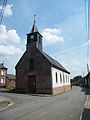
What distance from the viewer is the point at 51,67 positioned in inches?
949

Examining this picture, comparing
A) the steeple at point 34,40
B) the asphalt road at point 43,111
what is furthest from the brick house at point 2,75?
the asphalt road at point 43,111

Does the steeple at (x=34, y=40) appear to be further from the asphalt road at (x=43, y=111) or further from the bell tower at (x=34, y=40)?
the asphalt road at (x=43, y=111)

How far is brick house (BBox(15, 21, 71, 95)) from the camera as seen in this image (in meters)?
24.1

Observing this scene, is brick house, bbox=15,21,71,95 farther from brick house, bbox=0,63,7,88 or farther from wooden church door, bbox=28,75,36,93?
brick house, bbox=0,63,7,88

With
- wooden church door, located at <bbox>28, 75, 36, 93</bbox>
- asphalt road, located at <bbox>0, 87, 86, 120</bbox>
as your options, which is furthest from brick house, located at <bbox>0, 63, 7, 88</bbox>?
asphalt road, located at <bbox>0, 87, 86, 120</bbox>

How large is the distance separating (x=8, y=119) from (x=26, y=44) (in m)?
20.4

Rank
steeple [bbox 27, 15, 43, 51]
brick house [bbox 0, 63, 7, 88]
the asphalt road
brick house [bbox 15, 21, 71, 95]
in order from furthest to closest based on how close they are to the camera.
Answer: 1. brick house [bbox 0, 63, 7, 88]
2. steeple [bbox 27, 15, 43, 51]
3. brick house [bbox 15, 21, 71, 95]
4. the asphalt road

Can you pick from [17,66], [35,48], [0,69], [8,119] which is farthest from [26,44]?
[0,69]

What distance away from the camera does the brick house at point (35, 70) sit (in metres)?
A: 24.1

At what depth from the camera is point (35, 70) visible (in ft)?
83.7

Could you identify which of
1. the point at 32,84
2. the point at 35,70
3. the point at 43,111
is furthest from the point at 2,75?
the point at 43,111

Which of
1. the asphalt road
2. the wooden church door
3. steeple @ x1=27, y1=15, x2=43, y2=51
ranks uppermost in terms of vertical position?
steeple @ x1=27, y1=15, x2=43, y2=51

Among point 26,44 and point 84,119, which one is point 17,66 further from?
point 84,119

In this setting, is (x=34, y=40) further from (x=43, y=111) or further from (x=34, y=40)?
(x=43, y=111)
